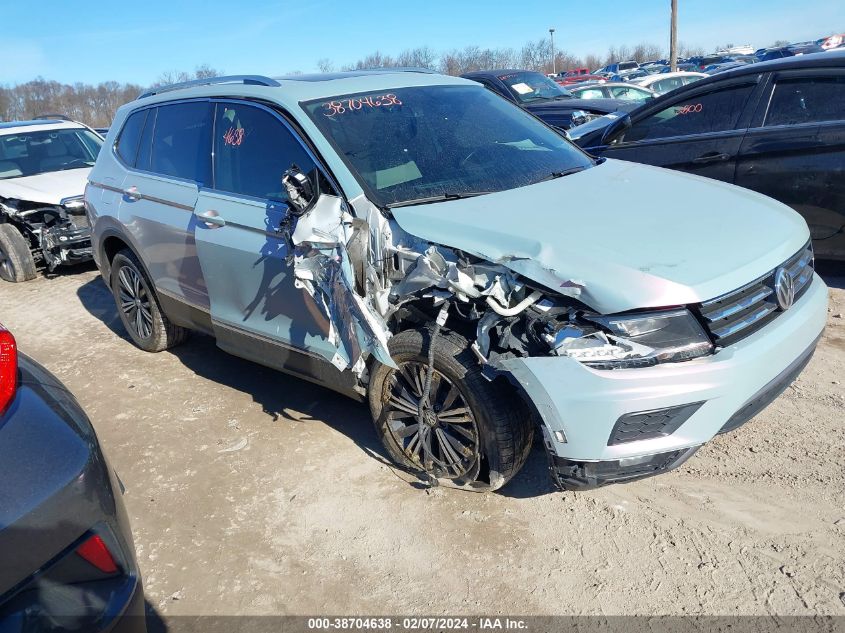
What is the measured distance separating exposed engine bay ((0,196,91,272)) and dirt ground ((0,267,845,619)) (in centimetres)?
424

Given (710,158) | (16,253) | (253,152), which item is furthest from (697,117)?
(16,253)

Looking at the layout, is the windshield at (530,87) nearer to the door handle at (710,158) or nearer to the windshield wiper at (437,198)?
the door handle at (710,158)

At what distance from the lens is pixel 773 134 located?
17.0ft

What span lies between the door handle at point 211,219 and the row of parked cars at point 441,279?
3 cm

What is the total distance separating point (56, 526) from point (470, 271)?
1.70 m

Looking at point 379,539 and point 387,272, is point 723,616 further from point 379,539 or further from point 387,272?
point 387,272

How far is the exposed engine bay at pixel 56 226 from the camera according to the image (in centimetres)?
771

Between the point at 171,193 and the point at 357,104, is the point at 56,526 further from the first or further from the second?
the point at 171,193

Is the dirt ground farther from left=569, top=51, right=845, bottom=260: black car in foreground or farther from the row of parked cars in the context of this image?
left=569, top=51, right=845, bottom=260: black car in foreground

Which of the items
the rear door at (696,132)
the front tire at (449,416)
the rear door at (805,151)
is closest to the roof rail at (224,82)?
the front tire at (449,416)

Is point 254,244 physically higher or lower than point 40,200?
higher

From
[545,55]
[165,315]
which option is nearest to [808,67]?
[165,315]

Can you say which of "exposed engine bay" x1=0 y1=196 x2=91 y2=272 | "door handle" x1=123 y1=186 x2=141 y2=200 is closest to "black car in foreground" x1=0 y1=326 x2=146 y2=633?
"door handle" x1=123 y1=186 x2=141 y2=200

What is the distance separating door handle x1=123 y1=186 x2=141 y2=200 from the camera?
4.73 m
